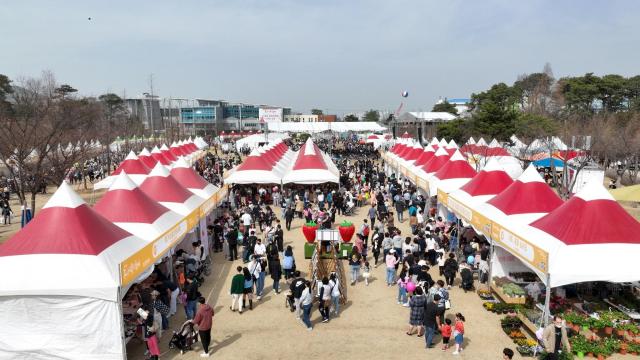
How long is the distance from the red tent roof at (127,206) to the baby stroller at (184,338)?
10.7 feet

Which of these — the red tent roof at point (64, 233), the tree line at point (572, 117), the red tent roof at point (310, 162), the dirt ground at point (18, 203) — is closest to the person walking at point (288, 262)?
the red tent roof at point (64, 233)

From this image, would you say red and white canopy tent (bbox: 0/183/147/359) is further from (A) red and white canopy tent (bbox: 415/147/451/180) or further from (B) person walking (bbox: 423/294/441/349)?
(A) red and white canopy tent (bbox: 415/147/451/180)

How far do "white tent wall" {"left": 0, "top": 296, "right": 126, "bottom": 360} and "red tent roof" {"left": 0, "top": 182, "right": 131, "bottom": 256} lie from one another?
0.93 meters

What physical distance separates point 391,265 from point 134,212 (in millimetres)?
6374

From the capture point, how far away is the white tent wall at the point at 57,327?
715 cm

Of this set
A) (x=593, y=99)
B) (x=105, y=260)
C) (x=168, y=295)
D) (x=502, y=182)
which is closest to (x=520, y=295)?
(x=502, y=182)

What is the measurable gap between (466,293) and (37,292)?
891 cm

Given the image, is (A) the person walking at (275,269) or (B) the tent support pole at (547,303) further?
(A) the person walking at (275,269)

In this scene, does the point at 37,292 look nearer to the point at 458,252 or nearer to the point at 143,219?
the point at 143,219

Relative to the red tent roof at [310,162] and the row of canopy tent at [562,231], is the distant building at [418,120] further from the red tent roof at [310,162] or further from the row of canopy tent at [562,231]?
the row of canopy tent at [562,231]

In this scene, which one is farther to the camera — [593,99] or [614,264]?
[593,99]

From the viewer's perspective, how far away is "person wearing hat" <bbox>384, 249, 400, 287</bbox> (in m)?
10.8

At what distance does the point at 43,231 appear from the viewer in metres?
8.00

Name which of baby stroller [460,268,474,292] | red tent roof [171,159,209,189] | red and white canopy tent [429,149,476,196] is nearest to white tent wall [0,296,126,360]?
baby stroller [460,268,474,292]
